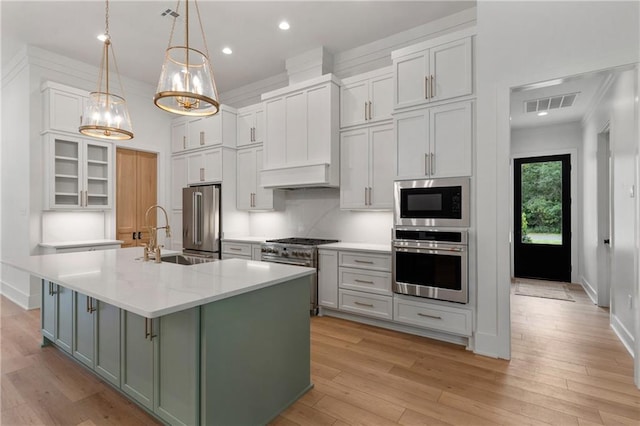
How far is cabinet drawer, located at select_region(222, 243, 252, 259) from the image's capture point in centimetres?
475

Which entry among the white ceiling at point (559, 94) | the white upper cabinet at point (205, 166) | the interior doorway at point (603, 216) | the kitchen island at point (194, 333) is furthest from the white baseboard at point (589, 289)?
the white upper cabinet at point (205, 166)

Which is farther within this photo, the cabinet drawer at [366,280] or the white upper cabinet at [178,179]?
the white upper cabinet at [178,179]

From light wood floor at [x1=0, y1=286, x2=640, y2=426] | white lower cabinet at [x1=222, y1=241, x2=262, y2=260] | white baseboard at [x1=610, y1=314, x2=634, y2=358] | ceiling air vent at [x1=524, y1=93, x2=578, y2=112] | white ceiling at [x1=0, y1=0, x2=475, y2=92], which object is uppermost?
white ceiling at [x1=0, y1=0, x2=475, y2=92]

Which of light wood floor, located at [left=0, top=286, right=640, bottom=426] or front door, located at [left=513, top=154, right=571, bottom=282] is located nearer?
light wood floor, located at [left=0, top=286, right=640, bottom=426]

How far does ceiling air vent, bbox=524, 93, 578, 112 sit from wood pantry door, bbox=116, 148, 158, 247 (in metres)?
6.24

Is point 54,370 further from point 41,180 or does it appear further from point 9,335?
point 41,180

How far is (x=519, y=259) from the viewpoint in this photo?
256 inches

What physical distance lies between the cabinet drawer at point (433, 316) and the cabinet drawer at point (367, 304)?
0.09 meters

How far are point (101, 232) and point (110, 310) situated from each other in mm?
3500

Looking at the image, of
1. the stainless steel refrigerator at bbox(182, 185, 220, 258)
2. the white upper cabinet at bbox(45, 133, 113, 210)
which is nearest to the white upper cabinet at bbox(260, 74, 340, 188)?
the stainless steel refrigerator at bbox(182, 185, 220, 258)

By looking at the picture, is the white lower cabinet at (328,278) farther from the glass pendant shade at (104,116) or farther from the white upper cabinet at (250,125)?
the glass pendant shade at (104,116)

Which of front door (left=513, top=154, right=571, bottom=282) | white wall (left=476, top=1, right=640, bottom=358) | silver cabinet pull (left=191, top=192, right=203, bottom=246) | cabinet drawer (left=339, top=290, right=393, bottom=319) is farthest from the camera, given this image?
front door (left=513, top=154, right=571, bottom=282)

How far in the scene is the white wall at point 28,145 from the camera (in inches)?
171

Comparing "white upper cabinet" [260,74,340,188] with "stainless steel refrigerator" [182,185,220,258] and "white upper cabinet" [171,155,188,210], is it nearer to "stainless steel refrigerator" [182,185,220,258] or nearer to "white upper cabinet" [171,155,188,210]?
"stainless steel refrigerator" [182,185,220,258]
